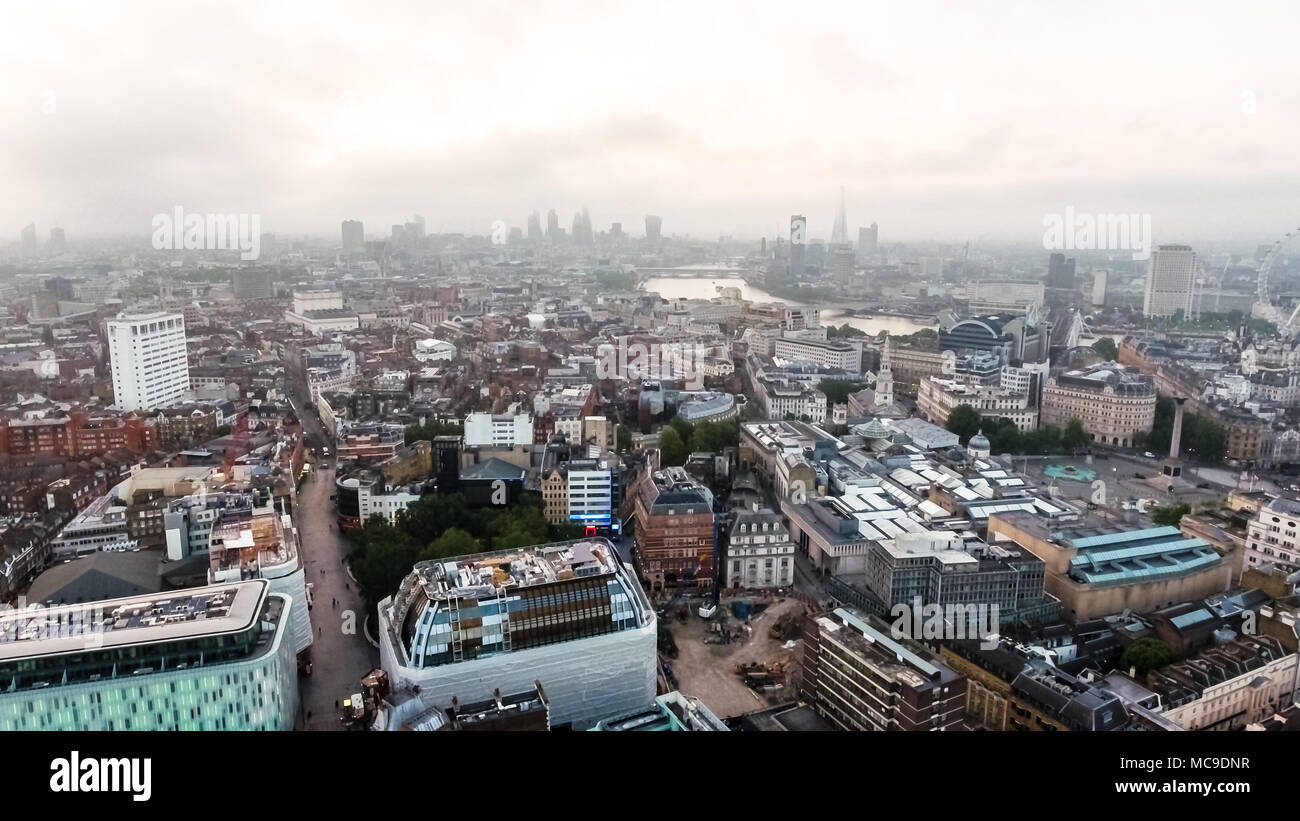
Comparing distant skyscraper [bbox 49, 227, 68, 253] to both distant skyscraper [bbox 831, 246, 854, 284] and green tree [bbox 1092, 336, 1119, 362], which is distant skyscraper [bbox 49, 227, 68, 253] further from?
green tree [bbox 1092, 336, 1119, 362]

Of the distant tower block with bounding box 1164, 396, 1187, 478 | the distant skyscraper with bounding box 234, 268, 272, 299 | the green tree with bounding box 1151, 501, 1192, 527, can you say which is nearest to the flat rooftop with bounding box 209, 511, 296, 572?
the green tree with bounding box 1151, 501, 1192, 527

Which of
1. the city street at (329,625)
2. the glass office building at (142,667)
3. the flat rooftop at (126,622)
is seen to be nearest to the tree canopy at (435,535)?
the city street at (329,625)

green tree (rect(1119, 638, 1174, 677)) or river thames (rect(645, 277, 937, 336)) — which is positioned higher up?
river thames (rect(645, 277, 937, 336))

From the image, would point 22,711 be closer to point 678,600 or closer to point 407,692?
point 407,692

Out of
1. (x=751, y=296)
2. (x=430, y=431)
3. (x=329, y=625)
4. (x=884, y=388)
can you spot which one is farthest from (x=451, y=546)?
(x=751, y=296)

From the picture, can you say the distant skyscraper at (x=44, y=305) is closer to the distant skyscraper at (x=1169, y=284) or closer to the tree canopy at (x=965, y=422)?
the tree canopy at (x=965, y=422)
